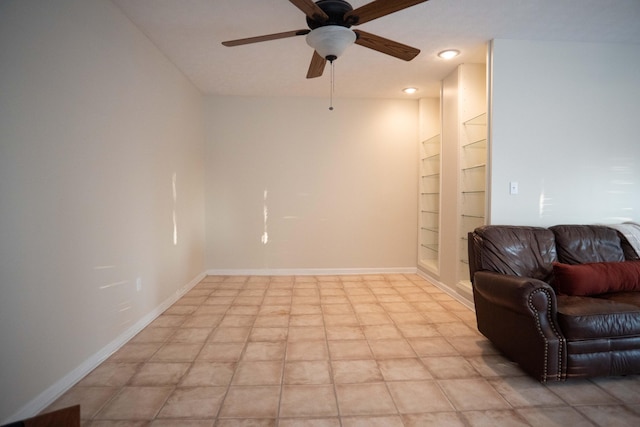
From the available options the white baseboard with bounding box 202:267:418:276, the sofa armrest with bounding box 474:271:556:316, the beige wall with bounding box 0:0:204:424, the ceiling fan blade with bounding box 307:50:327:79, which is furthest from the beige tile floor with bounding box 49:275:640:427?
the ceiling fan blade with bounding box 307:50:327:79

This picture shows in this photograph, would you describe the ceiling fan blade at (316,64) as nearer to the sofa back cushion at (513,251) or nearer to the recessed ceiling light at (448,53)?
the recessed ceiling light at (448,53)

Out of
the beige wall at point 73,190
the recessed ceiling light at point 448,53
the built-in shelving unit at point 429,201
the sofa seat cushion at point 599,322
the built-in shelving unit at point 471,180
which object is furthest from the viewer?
the built-in shelving unit at point 429,201

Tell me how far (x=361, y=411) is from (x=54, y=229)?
2.01m

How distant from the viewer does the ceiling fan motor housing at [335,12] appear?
1.84m

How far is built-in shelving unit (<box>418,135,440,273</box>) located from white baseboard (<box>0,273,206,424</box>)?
351 centimetres

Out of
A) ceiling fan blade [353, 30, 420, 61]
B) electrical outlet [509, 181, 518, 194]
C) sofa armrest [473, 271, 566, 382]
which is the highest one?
ceiling fan blade [353, 30, 420, 61]

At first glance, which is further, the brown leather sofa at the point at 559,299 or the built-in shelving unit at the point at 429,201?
the built-in shelving unit at the point at 429,201

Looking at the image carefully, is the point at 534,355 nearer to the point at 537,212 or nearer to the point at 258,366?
the point at 537,212

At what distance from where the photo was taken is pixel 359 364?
2.11 metres

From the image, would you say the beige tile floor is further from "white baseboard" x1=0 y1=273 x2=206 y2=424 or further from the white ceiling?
the white ceiling

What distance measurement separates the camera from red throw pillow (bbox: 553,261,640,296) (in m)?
2.10

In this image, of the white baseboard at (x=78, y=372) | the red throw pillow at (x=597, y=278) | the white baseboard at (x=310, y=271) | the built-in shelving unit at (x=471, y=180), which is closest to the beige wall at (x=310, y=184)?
the white baseboard at (x=310, y=271)

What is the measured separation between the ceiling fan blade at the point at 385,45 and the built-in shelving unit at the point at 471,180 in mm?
1403

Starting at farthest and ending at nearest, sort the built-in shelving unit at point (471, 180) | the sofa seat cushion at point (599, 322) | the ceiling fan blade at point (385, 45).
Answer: the built-in shelving unit at point (471, 180) < the ceiling fan blade at point (385, 45) < the sofa seat cushion at point (599, 322)
